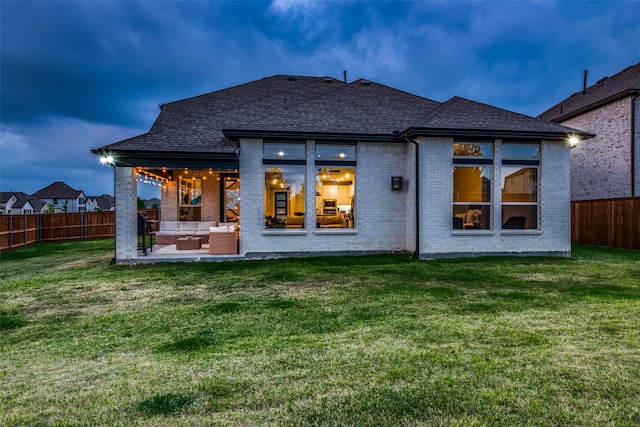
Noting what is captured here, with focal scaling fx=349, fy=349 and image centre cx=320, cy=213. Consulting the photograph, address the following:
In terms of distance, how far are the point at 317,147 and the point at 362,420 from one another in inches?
339

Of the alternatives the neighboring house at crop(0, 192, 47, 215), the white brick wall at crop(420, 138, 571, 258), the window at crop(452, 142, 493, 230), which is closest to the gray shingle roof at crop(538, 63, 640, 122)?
the white brick wall at crop(420, 138, 571, 258)

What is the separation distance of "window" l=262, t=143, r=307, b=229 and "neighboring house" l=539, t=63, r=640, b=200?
12.9 meters

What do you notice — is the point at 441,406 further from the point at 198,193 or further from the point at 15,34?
the point at 15,34

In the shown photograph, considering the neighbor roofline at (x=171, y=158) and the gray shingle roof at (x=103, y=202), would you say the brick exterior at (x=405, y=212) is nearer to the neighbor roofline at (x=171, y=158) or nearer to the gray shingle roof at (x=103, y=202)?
the neighbor roofline at (x=171, y=158)

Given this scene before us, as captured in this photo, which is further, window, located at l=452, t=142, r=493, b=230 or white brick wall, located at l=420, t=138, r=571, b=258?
window, located at l=452, t=142, r=493, b=230

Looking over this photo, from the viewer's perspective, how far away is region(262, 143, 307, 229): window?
32.7 ft

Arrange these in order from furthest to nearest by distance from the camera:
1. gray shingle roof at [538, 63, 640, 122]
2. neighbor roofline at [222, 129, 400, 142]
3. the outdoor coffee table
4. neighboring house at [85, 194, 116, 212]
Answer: neighboring house at [85, 194, 116, 212]
gray shingle roof at [538, 63, 640, 122]
the outdoor coffee table
neighbor roofline at [222, 129, 400, 142]

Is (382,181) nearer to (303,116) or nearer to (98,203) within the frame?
(303,116)

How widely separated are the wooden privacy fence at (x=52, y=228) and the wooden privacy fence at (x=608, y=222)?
1923 centimetres

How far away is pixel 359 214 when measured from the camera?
10242 mm

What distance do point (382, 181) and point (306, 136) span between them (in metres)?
2.59

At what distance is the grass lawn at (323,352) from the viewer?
7.59ft

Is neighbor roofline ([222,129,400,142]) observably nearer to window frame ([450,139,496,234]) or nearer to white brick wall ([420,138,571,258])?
white brick wall ([420,138,571,258])

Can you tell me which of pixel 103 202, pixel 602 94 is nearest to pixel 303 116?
pixel 602 94
